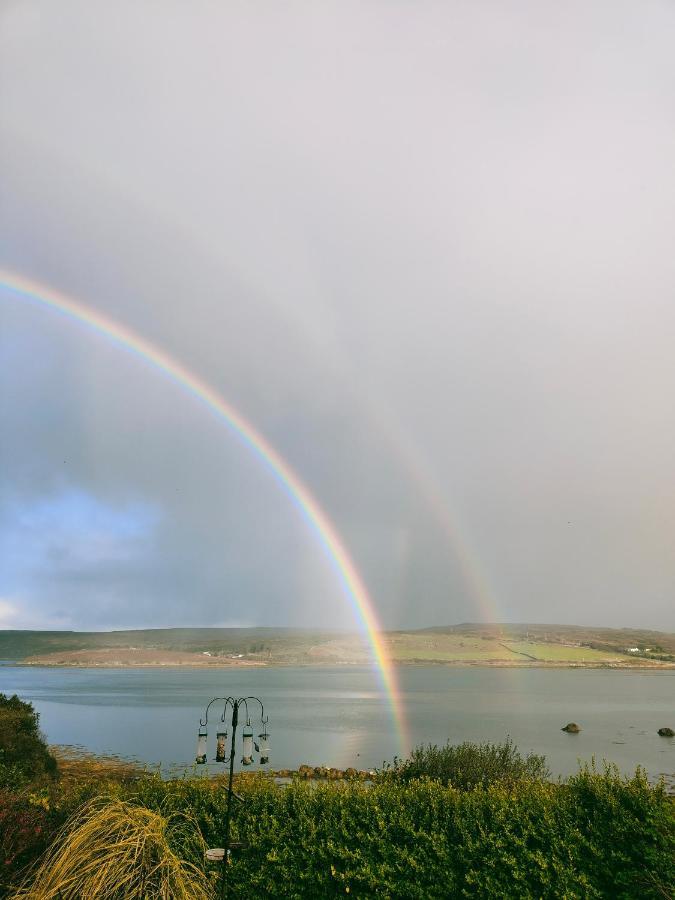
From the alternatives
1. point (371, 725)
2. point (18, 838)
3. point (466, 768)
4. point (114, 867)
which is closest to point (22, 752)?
point (18, 838)

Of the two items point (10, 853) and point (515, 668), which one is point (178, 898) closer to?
point (10, 853)

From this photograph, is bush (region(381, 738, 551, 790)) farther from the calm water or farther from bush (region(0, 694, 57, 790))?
the calm water

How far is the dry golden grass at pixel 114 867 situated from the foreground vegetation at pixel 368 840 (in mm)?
21

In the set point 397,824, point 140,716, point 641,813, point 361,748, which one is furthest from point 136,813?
→ point 140,716

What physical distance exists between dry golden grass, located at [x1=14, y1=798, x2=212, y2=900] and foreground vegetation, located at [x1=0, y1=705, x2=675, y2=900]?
21 mm

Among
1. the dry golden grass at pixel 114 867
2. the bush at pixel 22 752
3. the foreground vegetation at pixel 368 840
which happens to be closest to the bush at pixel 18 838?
the foreground vegetation at pixel 368 840

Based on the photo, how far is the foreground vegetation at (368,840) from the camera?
7.68 metres

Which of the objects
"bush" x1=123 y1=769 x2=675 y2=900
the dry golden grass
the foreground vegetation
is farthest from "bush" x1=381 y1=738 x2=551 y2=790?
the dry golden grass

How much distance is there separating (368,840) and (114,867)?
11.1 ft

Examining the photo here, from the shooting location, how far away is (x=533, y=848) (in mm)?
8742

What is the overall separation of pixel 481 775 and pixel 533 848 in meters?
9.24

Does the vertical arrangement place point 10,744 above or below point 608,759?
above

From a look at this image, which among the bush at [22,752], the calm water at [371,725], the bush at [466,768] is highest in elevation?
the bush at [22,752]

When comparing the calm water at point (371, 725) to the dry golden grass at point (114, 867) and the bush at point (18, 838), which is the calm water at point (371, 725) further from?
the dry golden grass at point (114, 867)
